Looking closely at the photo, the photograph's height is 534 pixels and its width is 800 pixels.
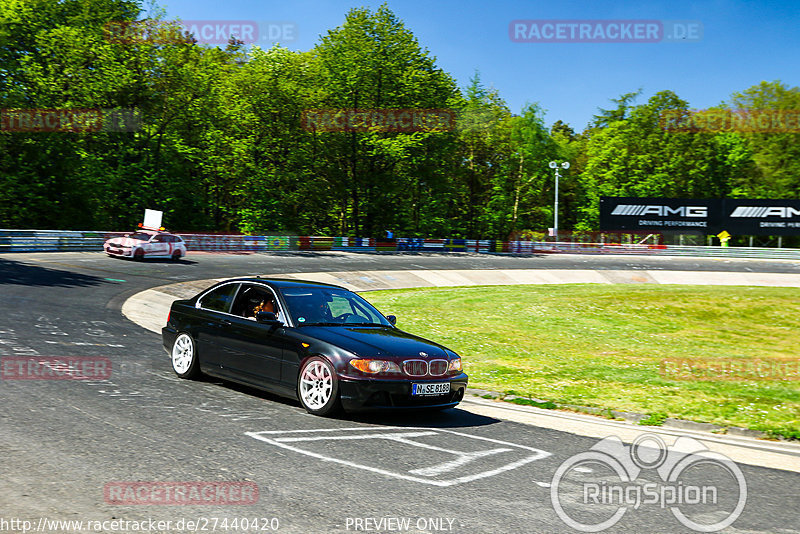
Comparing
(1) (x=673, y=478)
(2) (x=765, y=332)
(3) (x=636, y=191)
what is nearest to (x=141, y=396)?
(1) (x=673, y=478)

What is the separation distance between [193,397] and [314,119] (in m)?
50.2

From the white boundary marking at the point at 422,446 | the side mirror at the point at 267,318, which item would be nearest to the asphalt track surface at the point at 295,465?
the white boundary marking at the point at 422,446

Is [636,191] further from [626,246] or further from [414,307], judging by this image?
[414,307]

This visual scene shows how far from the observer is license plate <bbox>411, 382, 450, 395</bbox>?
325 inches

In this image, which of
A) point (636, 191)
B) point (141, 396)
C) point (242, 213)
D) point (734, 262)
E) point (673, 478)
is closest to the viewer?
point (673, 478)

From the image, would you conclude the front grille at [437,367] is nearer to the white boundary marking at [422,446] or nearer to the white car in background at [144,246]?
the white boundary marking at [422,446]

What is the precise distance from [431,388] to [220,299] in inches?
140

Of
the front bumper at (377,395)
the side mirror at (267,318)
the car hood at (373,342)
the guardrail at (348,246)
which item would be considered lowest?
the front bumper at (377,395)

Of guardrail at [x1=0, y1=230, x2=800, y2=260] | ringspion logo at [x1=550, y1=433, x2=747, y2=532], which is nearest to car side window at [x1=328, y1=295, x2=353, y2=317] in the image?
ringspion logo at [x1=550, y1=433, x2=747, y2=532]

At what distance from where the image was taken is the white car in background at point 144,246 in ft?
106

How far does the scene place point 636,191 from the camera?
74688 mm

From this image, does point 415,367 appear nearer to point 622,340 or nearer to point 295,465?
point 295,465

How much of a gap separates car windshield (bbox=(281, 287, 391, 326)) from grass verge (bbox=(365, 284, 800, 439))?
2.77 metres

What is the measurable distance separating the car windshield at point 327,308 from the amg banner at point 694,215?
5258 centimetres
